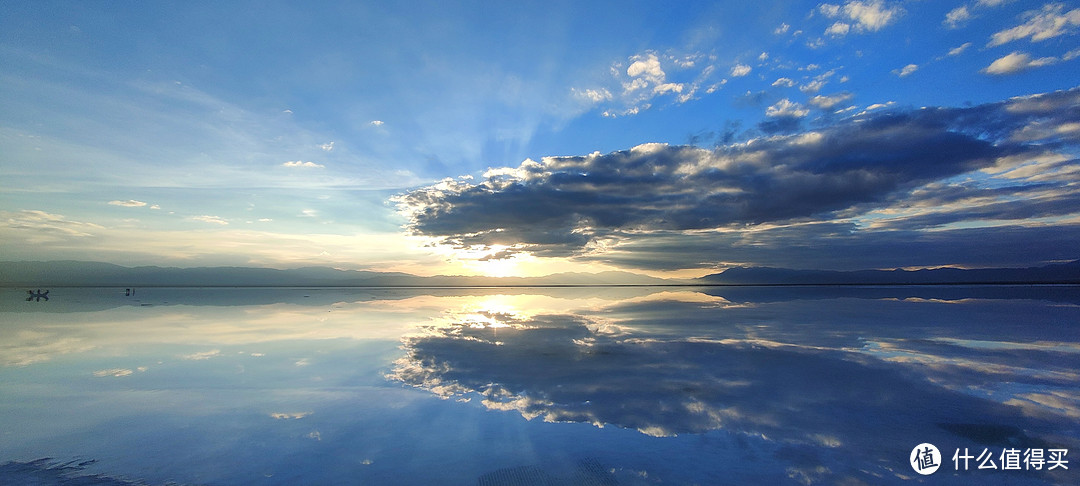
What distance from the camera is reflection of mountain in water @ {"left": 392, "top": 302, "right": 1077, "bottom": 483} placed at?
28.3 feet

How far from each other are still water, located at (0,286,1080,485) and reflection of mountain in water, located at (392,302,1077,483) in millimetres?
73

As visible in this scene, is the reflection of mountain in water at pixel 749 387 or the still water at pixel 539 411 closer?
the still water at pixel 539 411

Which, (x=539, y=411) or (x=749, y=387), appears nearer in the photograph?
(x=539, y=411)

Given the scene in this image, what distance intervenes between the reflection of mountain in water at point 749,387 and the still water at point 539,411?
0.07m

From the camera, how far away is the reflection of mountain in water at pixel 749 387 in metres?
8.62

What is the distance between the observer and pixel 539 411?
32.2 ft

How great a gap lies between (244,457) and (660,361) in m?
11.9

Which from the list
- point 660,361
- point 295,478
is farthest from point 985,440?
point 295,478

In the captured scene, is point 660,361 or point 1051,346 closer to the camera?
point 660,361

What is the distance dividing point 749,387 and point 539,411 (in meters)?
5.93

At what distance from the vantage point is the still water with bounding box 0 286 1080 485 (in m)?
6.90

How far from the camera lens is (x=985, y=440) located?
7957 mm

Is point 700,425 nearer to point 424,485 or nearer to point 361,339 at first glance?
point 424,485

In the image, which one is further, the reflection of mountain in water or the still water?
the reflection of mountain in water
